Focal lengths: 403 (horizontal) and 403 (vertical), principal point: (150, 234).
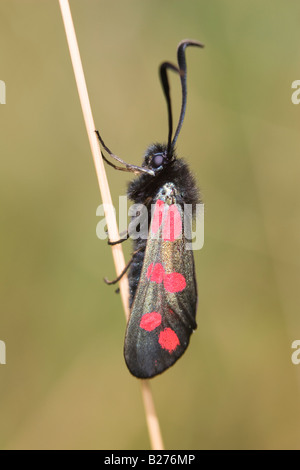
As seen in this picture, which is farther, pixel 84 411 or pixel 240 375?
pixel 240 375

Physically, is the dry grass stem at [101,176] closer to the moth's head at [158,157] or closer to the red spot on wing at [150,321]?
the red spot on wing at [150,321]

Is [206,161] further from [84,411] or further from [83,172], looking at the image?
[84,411]

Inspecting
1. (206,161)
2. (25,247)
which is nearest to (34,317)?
(25,247)

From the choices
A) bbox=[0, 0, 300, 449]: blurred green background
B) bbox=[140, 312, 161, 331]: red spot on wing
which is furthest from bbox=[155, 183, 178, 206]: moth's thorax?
bbox=[0, 0, 300, 449]: blurred green background

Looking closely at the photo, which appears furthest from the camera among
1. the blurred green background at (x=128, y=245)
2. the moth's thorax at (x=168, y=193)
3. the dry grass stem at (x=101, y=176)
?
the blurred green background at (x=128, y=245)

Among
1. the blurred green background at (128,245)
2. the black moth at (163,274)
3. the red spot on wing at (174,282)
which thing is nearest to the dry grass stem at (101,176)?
the black moth at (163,274)

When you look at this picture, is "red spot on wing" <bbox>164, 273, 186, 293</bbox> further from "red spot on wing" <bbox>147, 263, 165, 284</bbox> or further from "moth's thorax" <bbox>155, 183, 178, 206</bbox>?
"moth's thorax" <bbox>155, 183, 178, 206</bbox>
